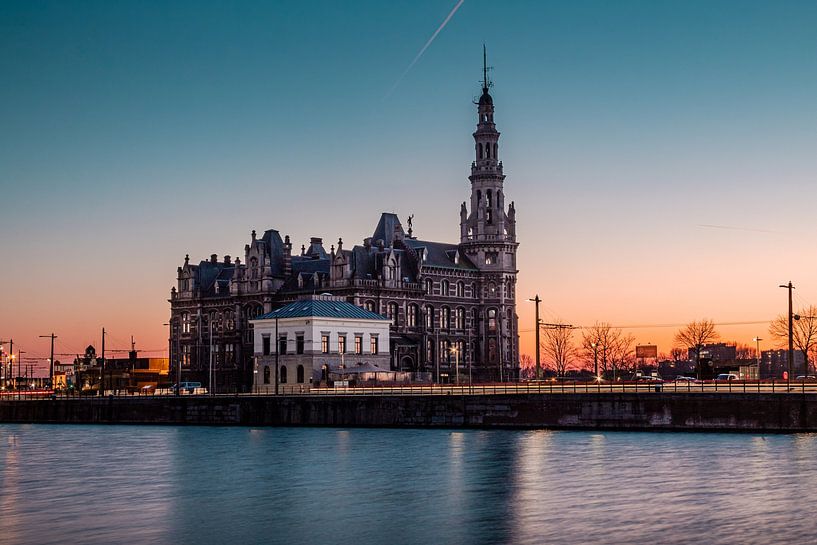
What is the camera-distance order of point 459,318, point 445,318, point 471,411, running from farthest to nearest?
point 459,318 → point 445,318 → point 471,411

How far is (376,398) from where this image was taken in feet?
330

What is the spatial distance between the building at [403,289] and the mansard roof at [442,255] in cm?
20

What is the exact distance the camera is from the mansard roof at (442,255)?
6560 inches

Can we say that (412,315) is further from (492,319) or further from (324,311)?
(324,311)

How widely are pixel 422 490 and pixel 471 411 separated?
37.0 metres

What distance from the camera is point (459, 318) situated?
16788 centimetres

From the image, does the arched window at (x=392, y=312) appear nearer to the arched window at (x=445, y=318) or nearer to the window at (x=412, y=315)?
the window at (x=412, y=315)

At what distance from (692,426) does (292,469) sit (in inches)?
1227

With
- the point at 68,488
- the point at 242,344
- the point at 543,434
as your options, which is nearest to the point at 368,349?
the point at 242,344

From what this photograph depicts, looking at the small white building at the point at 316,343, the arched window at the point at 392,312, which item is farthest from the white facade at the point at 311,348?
the arched window at the point at 392,312

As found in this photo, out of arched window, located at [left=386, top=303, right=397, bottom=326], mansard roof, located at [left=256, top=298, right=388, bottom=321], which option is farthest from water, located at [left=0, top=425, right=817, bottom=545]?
arched window, located at [left=386, top=303, right=397, bottom=326]

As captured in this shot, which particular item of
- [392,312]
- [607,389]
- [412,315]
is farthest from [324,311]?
[607,389]

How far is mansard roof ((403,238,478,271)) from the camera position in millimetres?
166625

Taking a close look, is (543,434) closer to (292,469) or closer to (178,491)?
(292,469)
